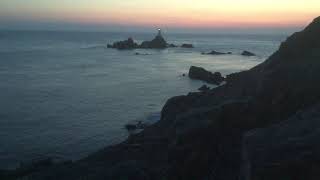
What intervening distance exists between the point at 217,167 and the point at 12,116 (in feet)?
135

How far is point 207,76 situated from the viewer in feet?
292

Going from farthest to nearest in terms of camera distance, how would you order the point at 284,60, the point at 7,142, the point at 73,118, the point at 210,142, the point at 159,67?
the point at 159,67
the point at 73,118
the point at 7,142
the point at 284,60
the point at 210,142

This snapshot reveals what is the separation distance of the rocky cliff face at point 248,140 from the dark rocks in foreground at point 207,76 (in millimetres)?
52009

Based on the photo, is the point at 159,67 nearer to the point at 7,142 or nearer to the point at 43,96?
the point at 43,96

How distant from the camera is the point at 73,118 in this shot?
2218 inches

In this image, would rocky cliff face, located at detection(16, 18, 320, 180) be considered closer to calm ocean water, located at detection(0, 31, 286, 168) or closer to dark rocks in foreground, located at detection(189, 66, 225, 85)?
calm ocean water, located at detection(0, 31, 286, 168)

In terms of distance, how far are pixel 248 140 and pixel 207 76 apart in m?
73.9

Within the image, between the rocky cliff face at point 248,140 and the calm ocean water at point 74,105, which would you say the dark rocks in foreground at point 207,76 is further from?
the rocky cliff face at point 248,140

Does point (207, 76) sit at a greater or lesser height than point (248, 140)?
lesser

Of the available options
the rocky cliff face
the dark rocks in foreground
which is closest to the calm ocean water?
the dark rocks in foreground

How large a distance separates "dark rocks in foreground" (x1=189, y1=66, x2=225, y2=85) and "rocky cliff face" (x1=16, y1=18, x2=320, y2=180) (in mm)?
52009

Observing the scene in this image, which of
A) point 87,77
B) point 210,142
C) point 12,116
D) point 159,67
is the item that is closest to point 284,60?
point 210,142

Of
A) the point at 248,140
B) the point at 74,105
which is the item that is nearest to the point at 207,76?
the point at 74,105

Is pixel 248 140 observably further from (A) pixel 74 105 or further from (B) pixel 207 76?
(B) pixel 207 76
